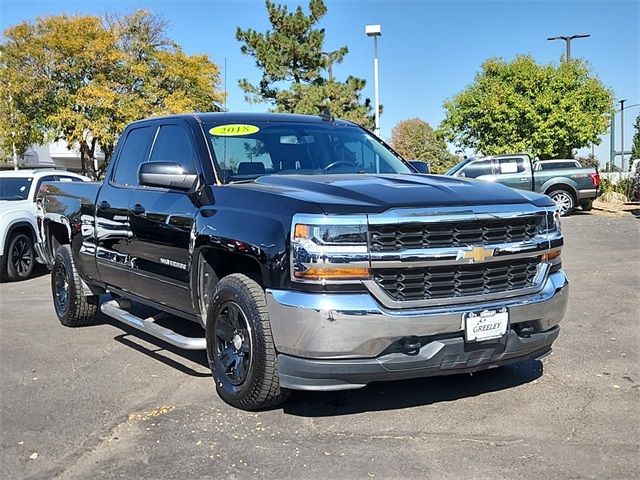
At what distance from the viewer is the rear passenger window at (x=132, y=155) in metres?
5.81

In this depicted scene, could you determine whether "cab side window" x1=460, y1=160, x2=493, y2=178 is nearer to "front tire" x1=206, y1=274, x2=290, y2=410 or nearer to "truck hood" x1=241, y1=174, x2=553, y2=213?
"truck hood" x1=241, y1=174, x2=553, y2=213

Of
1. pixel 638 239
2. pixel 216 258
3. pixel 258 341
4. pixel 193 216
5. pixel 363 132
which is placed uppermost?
pixel 363 132

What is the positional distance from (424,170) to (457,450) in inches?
110

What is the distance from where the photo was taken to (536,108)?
25219mm

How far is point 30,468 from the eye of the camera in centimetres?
357

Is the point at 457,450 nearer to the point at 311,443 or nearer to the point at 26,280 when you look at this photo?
the point at 311,443

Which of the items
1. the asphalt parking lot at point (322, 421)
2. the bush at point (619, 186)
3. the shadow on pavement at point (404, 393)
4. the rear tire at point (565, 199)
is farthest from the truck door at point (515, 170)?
the shadow on pavement at point (404, 393)

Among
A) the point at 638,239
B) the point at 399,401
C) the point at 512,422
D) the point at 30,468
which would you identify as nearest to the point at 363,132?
the point at 399,401

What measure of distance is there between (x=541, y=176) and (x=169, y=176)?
16.6m

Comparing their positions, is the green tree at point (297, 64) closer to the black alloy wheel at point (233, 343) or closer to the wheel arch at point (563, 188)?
the wheel arch at point (563, 188)

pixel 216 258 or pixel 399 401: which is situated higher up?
pixel 216 258

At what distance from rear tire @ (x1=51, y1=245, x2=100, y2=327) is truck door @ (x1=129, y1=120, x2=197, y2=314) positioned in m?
1.31

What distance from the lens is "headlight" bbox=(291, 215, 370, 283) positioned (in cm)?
361

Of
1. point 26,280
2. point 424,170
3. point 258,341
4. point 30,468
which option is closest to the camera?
point 30,468
